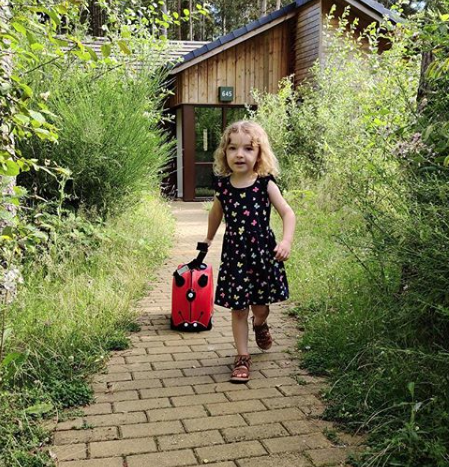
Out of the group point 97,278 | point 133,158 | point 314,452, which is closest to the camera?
point 314,452

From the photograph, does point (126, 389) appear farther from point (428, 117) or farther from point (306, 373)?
point (428, 117)

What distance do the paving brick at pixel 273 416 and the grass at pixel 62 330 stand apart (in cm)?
92

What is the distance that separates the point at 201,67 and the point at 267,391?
1294cm

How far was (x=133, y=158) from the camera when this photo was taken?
6.64 m

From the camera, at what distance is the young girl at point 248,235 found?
359 cm

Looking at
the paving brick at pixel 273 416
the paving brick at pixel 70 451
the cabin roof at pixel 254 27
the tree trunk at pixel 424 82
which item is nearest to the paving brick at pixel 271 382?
the paving brick at pixel 273 416

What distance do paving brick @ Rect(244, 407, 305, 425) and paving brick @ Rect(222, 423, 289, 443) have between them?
0.18 ft

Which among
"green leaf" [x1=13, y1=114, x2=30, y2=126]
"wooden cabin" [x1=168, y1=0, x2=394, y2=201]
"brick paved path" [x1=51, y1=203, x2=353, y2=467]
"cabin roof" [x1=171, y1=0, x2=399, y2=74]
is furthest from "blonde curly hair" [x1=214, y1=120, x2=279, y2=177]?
"wooden cabin" [x1=168, y1=0, x2=394, y2=201]

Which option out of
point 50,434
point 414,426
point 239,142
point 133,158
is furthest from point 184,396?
point 133,158

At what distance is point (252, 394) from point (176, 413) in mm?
497

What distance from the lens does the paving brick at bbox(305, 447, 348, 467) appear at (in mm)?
2484

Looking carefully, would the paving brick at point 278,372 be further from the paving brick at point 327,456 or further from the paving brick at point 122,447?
the paving brick at point 122,447

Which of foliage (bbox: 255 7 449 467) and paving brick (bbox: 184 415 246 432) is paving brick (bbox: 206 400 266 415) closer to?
paving brick (bbox: 184 415 246 432)

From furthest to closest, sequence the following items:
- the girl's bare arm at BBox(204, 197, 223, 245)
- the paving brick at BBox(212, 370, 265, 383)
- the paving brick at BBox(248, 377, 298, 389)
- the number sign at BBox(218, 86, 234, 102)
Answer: the number sign at BBox(218, 86, 234, 102) < the girl's bare arm at BBox(204, 197, 223, 245) < the paving brick at BBox(212, 370, 265, 383) < the paving brick at BBox(248, 377, 298, 389)
